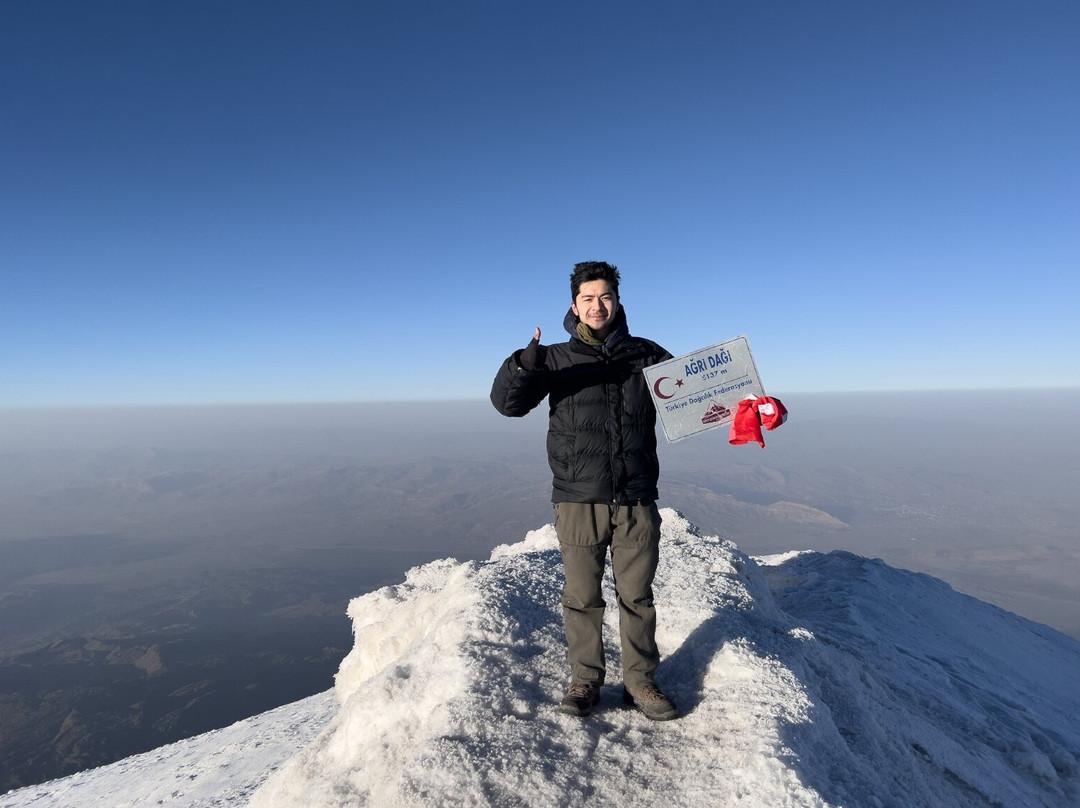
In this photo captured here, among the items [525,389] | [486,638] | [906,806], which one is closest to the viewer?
[906,806]

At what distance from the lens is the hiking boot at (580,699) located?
3.52m

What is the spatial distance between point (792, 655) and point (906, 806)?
1.36 m

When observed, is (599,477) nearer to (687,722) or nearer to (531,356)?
(531,356)

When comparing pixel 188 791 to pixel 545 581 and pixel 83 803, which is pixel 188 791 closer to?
pixel 83 803

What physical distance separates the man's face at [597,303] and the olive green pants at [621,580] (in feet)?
4.19

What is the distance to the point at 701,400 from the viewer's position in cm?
376

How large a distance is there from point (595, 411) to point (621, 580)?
120 centimetres

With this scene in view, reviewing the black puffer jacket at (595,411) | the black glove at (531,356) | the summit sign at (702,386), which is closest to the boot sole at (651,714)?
the black puffer jacket at (595,411)

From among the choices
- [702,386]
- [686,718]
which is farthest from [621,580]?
[702,386]

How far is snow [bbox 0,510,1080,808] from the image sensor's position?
295 cm

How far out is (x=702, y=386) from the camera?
12.4 feet

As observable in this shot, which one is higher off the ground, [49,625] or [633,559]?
[633,559]

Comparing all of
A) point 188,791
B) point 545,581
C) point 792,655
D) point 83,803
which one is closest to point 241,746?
point 188,791

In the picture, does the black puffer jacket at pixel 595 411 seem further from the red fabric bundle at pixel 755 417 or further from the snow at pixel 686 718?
the snow at pixel 686 718
